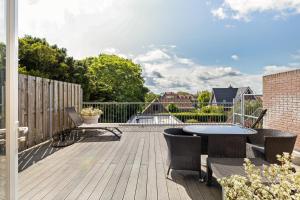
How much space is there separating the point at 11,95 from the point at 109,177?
2411mm

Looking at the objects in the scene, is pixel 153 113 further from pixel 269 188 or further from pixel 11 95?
pixel 269 188

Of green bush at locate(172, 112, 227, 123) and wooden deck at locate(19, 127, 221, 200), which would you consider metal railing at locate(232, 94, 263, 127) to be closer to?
green bush at locate(172, 112, 227, 123)

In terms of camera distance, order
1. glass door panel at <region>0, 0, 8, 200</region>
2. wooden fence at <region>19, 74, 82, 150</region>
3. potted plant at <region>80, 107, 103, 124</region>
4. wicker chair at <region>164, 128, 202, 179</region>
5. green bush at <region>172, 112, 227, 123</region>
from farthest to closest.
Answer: green bush at <region>172, 112, 227, 123</region> → potted plant at <region>80, 107, 103, 124</region> → wooden fence at <region>19, 74, 82, 150</region> → wicker chair at <region>164, 128, 202, 179</region> → glass door panel at <region>0, 0, 8, 200</region>

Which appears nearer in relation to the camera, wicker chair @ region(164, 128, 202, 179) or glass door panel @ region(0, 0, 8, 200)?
glass door panel @ region(0, 0, 8, 200)

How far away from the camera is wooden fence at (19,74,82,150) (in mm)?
5480

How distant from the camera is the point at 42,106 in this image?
20.9 ft

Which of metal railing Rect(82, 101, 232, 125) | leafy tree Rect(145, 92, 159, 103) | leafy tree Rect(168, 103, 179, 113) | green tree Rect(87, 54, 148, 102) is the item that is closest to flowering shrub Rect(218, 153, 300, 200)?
metal railing Rect(82, 101, 232, 125)

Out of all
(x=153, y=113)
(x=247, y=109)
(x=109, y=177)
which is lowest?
(x=109, y=177)

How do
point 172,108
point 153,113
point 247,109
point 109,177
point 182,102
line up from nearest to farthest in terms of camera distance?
point 109,177 → point 247,109 → point 182,102 → point 153,113 → point 172,108

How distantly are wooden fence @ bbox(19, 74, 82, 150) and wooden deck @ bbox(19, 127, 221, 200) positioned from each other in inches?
37.2

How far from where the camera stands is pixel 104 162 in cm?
471

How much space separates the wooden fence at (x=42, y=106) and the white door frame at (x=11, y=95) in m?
3.71

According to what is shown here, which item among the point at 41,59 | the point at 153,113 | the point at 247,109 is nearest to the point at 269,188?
the point at 247,109

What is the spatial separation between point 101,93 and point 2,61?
19.9 metres
